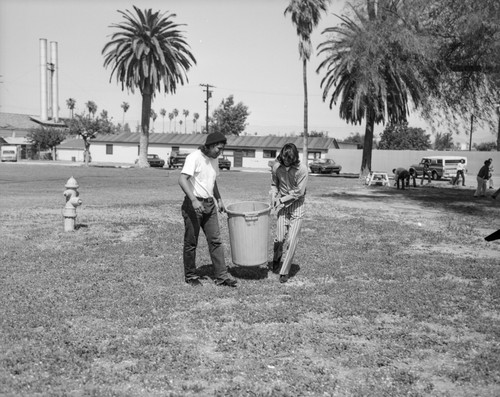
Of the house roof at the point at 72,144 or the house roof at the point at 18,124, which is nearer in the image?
the house roof at the point at 72,144

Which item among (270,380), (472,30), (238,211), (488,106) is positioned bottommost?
(270,380)

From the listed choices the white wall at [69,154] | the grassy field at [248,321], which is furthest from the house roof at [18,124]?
the grassy field at [248,321]

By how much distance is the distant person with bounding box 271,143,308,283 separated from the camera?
620 cm

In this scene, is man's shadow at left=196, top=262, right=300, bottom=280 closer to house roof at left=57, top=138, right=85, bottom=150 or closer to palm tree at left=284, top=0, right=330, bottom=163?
palm tree at left=284, top=0, right=330, bottom=163

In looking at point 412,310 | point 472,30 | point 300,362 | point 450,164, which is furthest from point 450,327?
point 450,164

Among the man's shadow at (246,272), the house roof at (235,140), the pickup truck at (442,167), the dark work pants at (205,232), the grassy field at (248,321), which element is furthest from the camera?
the house roof at (235,140)

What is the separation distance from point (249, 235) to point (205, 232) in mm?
523

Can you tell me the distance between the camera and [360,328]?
4.63m

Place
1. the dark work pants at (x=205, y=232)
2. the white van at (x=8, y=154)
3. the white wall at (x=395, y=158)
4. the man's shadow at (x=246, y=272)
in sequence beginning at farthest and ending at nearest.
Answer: the white van at (x=8, y=154)
the white wall at (x=395, y=158)
the man's shadow at (x=246, y=272)
the dark work pants at (x=205, y=232)

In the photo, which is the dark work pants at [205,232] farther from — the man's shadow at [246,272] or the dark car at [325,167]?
the dark car at [325,167]

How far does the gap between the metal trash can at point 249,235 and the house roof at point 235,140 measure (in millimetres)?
48637

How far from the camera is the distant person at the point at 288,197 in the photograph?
6203 mm

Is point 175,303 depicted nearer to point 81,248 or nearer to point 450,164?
point 81,248

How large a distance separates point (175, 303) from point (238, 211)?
1591mm
